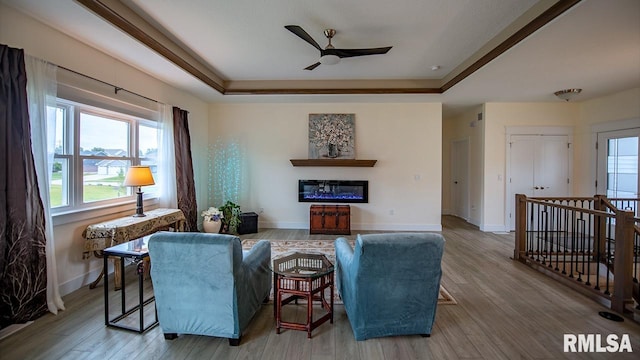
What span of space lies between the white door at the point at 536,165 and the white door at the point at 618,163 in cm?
51

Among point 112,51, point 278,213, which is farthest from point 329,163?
point 112,51

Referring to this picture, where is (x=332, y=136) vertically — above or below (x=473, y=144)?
above

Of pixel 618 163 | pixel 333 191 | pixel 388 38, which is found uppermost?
pixel 388 38

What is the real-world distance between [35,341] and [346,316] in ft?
8.14

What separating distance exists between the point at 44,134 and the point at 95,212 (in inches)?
43.1

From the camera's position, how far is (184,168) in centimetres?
485

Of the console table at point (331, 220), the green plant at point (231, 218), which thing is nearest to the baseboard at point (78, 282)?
the green plant at point (231, 218)

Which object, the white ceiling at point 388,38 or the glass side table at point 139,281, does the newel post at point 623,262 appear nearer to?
the white ceiling at point 388,38

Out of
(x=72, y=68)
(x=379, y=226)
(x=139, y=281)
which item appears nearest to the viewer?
(x=139, y=281)

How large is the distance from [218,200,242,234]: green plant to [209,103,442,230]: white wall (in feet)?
1.67

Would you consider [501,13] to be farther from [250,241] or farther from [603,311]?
[250,241]

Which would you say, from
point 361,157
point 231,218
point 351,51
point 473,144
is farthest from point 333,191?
point 473,144

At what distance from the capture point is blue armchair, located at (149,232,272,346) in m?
1.94

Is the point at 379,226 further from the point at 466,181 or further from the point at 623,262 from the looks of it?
the point at 623,262
